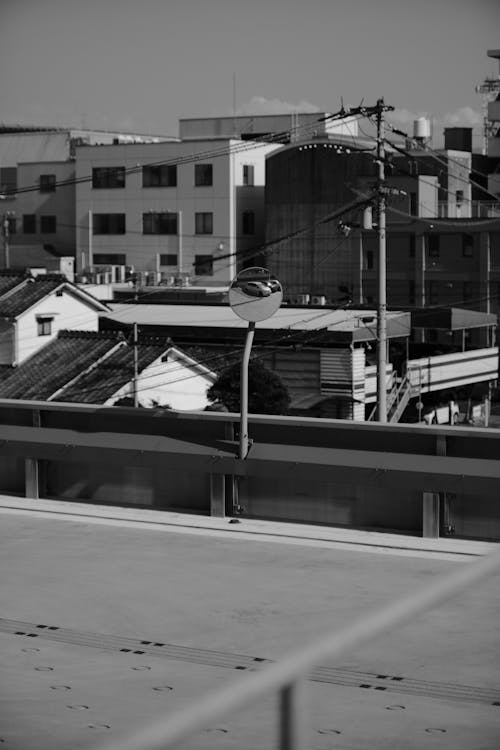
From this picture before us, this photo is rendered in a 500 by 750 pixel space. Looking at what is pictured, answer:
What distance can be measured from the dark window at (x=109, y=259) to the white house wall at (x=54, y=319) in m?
18.8

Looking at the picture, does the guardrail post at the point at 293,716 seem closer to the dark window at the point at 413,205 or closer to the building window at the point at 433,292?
the building window at the point at 433,292

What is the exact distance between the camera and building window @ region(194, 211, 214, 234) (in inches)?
1512

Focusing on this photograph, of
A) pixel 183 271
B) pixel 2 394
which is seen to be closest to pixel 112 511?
pixel 2 394

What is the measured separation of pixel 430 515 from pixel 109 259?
36.4 meters

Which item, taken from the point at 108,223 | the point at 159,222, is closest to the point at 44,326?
the point at 159,222

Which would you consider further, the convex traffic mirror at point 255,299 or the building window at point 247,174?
the building window at point 247,174

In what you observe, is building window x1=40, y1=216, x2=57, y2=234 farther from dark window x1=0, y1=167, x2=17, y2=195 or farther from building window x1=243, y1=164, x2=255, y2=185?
building window x1=243, y1=164, x2=255, y2=185

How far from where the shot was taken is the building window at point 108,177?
39.5m

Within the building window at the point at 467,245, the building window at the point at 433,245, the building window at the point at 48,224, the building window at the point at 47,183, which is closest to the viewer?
the building window at the point at 467,245

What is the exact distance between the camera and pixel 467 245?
3084 centimetres

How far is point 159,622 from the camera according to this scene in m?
3.35

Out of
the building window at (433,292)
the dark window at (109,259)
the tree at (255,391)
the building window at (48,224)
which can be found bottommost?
the tree at (255,391)

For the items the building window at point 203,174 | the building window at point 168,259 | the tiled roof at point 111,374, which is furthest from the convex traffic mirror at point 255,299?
the building window at point 168,259

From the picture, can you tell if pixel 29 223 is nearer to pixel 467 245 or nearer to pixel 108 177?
pixel 108 177
